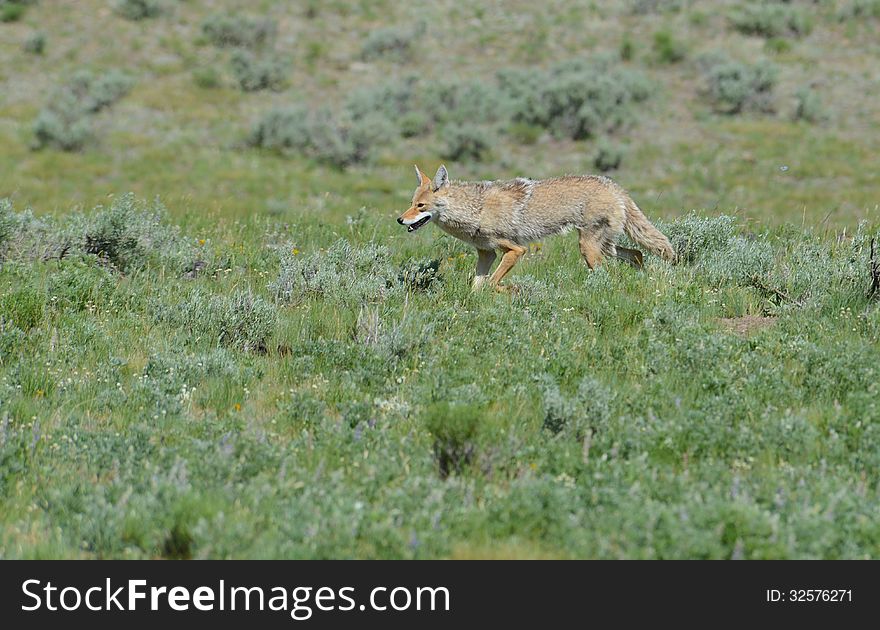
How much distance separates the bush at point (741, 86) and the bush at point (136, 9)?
17.8 meters

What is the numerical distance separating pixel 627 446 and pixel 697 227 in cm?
492

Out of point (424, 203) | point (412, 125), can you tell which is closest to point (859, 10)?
point (412, 125)

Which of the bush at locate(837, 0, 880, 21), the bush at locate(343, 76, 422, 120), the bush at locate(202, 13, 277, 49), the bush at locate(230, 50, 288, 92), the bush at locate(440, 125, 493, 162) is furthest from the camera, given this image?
the bush at locate(837, 0, 880, 21)

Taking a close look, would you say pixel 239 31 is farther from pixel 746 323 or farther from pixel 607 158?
pixel 746 323

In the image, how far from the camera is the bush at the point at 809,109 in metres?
23.2

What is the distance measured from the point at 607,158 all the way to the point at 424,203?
12.7 m

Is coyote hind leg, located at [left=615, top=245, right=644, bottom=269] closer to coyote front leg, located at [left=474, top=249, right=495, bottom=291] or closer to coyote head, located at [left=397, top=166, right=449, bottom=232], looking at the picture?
coyote front leg, located at [left=474, top=249, right=495, bottom=291]

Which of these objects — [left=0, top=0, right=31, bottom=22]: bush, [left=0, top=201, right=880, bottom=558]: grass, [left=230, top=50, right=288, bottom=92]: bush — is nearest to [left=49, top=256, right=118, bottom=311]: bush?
[left=0, top=201, right=880, bottom=558]: grass

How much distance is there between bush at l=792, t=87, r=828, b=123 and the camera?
2316 centimetres

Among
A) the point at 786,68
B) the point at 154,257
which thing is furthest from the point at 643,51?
the point at 154,257

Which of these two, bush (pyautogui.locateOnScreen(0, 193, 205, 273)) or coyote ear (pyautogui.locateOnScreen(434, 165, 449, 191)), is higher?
coyote ear (pyautogui.locateOnScreen(434, 165, 449, 191))

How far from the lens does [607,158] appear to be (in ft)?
67.8

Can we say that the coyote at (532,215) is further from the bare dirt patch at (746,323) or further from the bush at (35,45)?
the bush at (35,45)

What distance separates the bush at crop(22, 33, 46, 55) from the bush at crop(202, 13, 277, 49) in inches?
191
